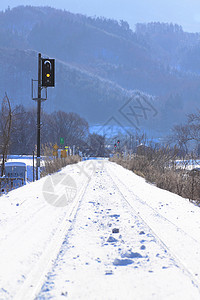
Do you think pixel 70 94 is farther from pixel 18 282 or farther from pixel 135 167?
pixel 18 282

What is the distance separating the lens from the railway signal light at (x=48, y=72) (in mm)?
12539

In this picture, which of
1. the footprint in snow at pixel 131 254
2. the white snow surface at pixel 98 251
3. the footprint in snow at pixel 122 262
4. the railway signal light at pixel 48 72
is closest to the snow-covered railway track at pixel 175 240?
→ the white snow surface at pixel 98 251

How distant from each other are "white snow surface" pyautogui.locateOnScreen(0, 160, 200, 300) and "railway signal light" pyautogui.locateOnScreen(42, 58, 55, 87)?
7.78m

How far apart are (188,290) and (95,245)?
55.3 inches

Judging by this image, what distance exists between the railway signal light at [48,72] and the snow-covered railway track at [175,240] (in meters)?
8.46

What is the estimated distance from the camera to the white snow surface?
96.0 inches

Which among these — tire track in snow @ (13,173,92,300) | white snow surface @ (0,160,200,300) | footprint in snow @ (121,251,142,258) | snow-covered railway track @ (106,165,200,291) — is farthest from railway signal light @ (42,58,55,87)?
footprint in snow @ (121,251,142,258)

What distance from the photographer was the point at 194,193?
26.4 ft

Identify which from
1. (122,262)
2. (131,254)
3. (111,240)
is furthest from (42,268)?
(111,240)

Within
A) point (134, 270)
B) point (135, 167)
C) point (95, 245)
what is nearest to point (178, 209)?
point (95, 245)

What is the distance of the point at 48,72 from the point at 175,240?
10.6m

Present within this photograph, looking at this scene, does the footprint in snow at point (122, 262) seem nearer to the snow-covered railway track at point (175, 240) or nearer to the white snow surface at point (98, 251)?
the white snow surface at point (98, 251)

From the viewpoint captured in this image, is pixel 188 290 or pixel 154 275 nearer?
pixel 188 290

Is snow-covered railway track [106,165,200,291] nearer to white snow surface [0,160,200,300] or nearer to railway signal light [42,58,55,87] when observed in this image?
white snow surface [0,160,200,300]
